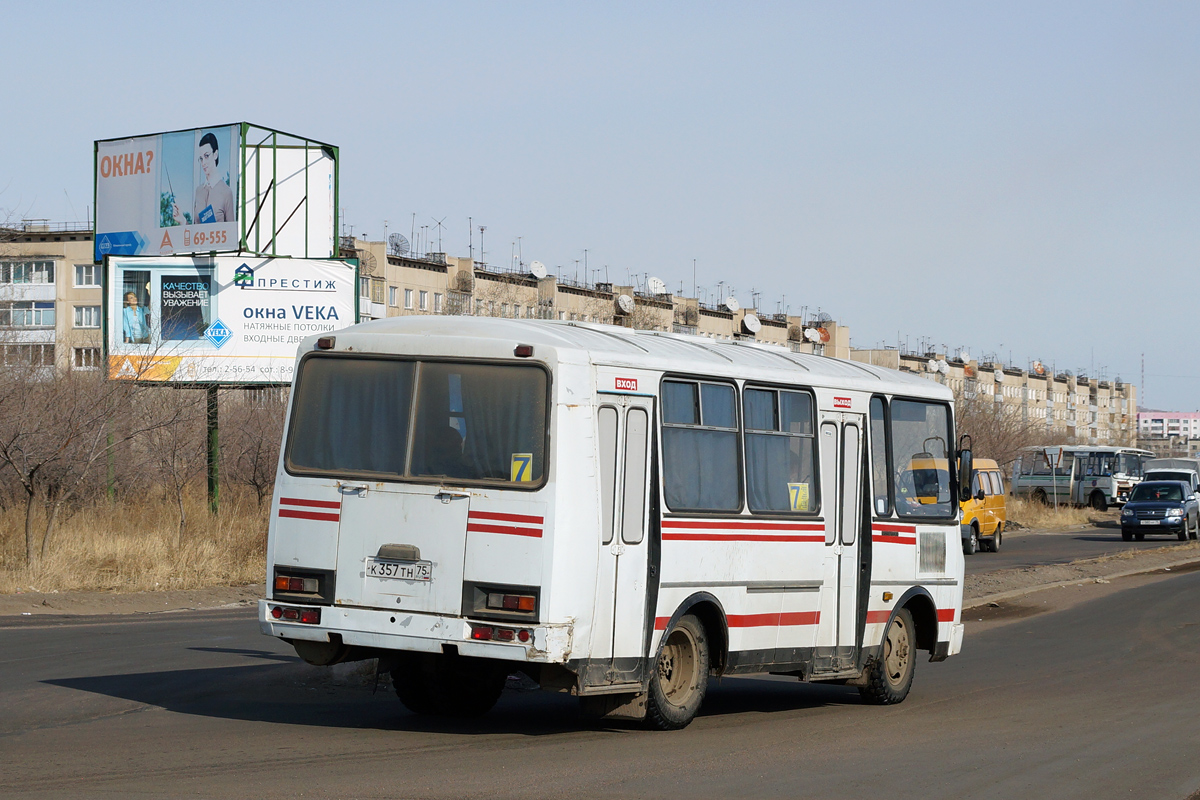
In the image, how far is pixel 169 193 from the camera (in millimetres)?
31672

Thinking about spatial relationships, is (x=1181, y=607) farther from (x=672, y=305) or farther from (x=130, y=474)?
(x=672, y=305)

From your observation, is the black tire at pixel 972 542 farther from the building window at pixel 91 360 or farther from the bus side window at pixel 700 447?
the bus side window at pixel 700 447

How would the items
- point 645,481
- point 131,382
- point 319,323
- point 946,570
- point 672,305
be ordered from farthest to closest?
point 672,305 → point 319,323 → point 131,382 → point 946,570 → point 645,481

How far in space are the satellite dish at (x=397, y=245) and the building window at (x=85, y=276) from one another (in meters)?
20.3

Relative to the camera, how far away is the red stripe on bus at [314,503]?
9.70m

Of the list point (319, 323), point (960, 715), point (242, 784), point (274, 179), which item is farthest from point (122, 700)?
point (274, 179)

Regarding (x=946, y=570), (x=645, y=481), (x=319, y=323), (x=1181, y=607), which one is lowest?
(x=1181, y=607)

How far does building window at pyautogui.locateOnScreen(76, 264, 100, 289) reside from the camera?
9888cm

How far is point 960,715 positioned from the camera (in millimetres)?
11992

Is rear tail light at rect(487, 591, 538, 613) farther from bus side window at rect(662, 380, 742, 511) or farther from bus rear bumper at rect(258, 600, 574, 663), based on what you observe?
bus side window at rect(662, 380, 742, 511)

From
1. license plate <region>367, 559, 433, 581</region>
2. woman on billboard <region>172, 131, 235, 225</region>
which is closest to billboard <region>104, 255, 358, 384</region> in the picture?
woman on billboard <region>172, 131, 235, 225</region>

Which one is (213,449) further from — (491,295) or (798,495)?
(491,295)

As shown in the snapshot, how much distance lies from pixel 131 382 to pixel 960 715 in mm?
20731

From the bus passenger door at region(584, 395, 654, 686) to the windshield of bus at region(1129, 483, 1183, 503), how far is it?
1639 inches
